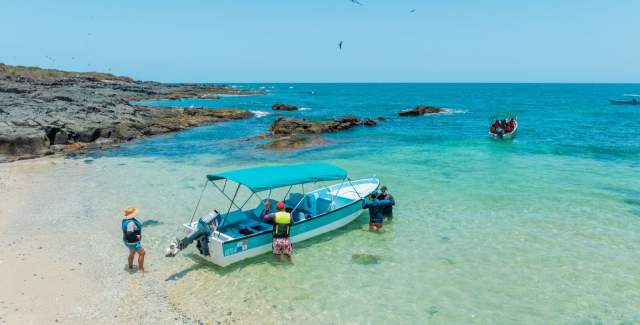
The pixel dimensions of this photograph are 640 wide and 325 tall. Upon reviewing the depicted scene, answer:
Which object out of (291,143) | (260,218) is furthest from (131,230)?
(291,143)

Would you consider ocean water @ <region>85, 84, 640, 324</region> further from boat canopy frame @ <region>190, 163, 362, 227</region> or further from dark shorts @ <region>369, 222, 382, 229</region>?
boat canopy frame @ <region>190, 163, 362, 227</region>

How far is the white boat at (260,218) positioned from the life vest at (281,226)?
40 centimetres

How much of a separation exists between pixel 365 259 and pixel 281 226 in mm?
2760

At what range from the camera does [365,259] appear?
12203mm

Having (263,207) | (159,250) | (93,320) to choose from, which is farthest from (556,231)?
(93,320)

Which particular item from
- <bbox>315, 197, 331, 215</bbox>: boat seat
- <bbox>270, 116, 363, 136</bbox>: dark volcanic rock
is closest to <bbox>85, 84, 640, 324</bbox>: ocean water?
<bbox>315, 197, 331, 215</bbox>: boat seat

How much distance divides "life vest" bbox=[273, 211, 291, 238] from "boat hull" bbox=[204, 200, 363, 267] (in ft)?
1.39

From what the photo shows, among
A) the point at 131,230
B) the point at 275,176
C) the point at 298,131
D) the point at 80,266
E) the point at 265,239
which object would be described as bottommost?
the point at 80,266

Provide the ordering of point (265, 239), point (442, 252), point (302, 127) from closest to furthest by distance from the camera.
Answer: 1. point (265, 239)
2. point (442, 252)
3. point (302, 127)

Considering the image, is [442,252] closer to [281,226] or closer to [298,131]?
[281,226]

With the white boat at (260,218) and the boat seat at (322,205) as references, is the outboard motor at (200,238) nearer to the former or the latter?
the white boat at (260,218)

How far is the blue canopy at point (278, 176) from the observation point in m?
12.6

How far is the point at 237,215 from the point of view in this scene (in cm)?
1382

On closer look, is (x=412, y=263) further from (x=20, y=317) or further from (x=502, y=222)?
(x=20, y=317)
